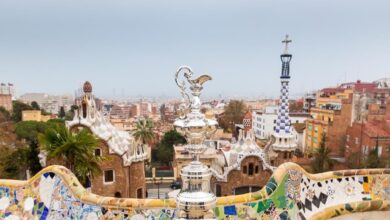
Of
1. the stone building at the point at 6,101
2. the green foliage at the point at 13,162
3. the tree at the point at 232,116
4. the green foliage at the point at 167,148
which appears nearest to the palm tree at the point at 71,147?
the green foliage at the point at 13,162

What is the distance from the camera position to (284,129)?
14.1 meters

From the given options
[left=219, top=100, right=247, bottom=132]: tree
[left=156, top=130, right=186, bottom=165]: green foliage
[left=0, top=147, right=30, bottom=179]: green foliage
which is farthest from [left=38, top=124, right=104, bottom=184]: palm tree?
[left=219, top=100, right=247, bottom=132]: tree

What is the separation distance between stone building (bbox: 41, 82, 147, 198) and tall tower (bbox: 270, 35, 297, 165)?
19.1 feet

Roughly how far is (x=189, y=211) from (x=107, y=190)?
1203 centimetres

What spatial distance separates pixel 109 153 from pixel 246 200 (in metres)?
9.87

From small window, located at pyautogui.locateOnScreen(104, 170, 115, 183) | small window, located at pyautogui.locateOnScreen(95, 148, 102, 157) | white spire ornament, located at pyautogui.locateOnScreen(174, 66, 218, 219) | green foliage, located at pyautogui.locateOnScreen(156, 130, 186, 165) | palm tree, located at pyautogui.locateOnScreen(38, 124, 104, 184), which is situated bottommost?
green foliage, located at pyautogui.locateOnScreen(156, 130, 186, 165)

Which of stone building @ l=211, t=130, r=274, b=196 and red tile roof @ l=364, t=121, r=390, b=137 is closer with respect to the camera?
stone building @ l=211, t=130, r=274, b=196

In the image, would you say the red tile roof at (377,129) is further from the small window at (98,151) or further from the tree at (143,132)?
the small window at (98,151)

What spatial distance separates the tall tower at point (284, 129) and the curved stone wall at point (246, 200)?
25.2 feet

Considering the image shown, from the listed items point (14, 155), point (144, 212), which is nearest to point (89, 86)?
point (14, 155)

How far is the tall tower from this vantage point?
13.7 m

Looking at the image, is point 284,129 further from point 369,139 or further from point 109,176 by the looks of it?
point 369,139

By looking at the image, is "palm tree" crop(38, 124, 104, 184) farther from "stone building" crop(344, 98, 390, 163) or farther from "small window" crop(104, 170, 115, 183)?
"stone building" crop(344, 98, 390, 163)

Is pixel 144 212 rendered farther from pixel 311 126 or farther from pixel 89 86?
pixel 311 126
